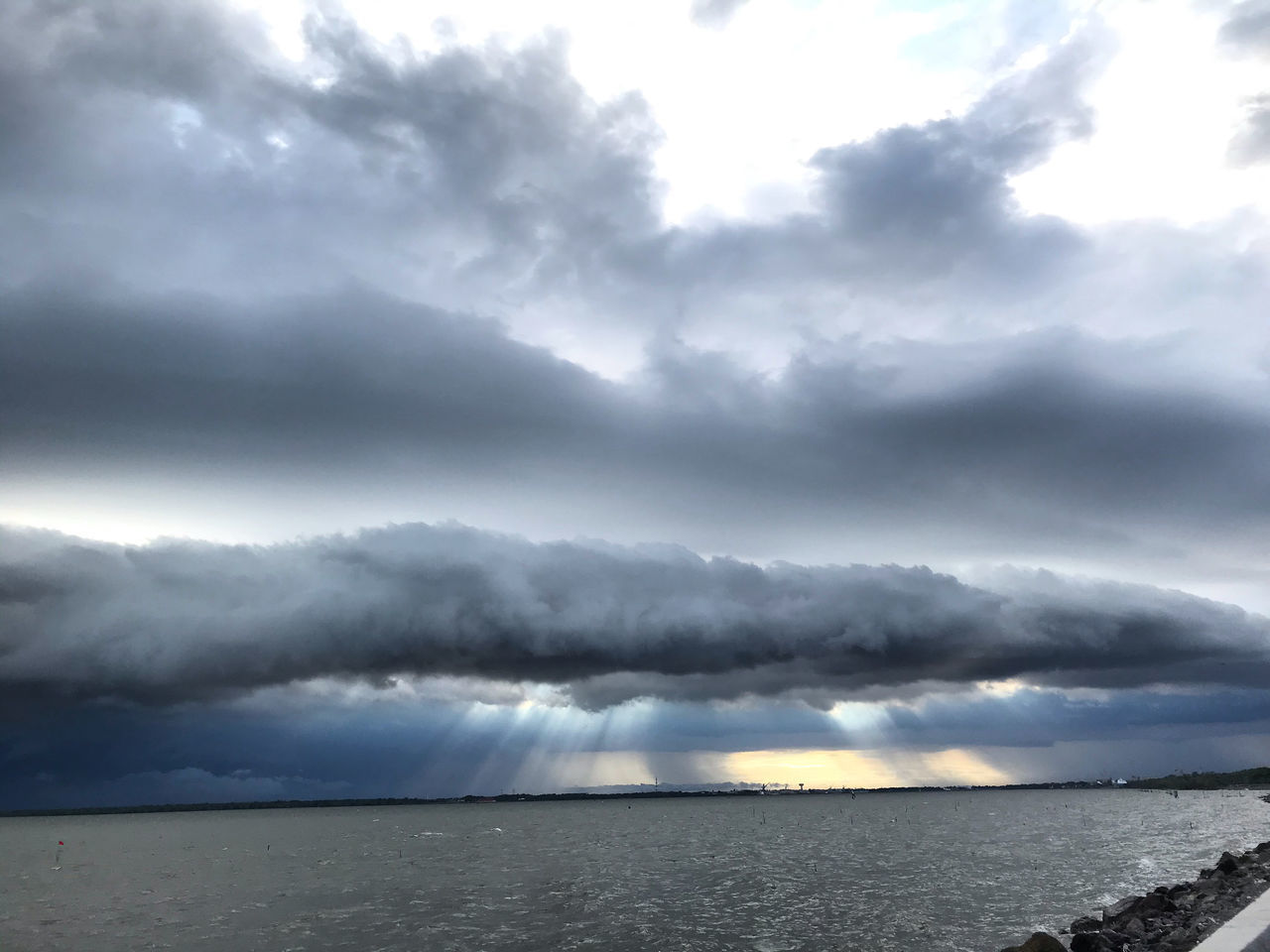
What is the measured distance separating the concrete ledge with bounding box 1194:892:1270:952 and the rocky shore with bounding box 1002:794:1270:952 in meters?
16.6

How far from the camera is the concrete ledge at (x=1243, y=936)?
20.2 meters

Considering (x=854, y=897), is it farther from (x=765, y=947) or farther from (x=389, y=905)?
(x=389, y=905)

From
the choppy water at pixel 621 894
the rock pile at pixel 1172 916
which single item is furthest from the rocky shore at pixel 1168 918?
the choppy water at pixel 621 894

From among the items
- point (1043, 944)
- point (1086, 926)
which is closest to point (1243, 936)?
point (1043, 944)

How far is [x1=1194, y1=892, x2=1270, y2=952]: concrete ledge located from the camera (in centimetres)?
2016

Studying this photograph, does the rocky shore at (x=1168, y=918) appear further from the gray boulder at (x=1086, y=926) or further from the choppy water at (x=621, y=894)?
the choppy water at (x=621, y=894)

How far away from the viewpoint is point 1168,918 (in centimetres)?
5222

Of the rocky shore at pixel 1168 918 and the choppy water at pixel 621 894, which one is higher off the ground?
the rocky shore at pixel 1168 918

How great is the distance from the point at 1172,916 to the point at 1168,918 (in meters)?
0.66

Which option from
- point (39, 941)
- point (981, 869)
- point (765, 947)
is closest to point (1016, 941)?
point (765, 947)

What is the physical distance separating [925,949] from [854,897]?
24.8 meters

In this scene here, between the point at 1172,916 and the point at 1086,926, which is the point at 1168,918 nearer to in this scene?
the point at 1172,916

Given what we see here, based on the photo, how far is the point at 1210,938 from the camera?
22.0 metres

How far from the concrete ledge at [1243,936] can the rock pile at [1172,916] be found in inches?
719
